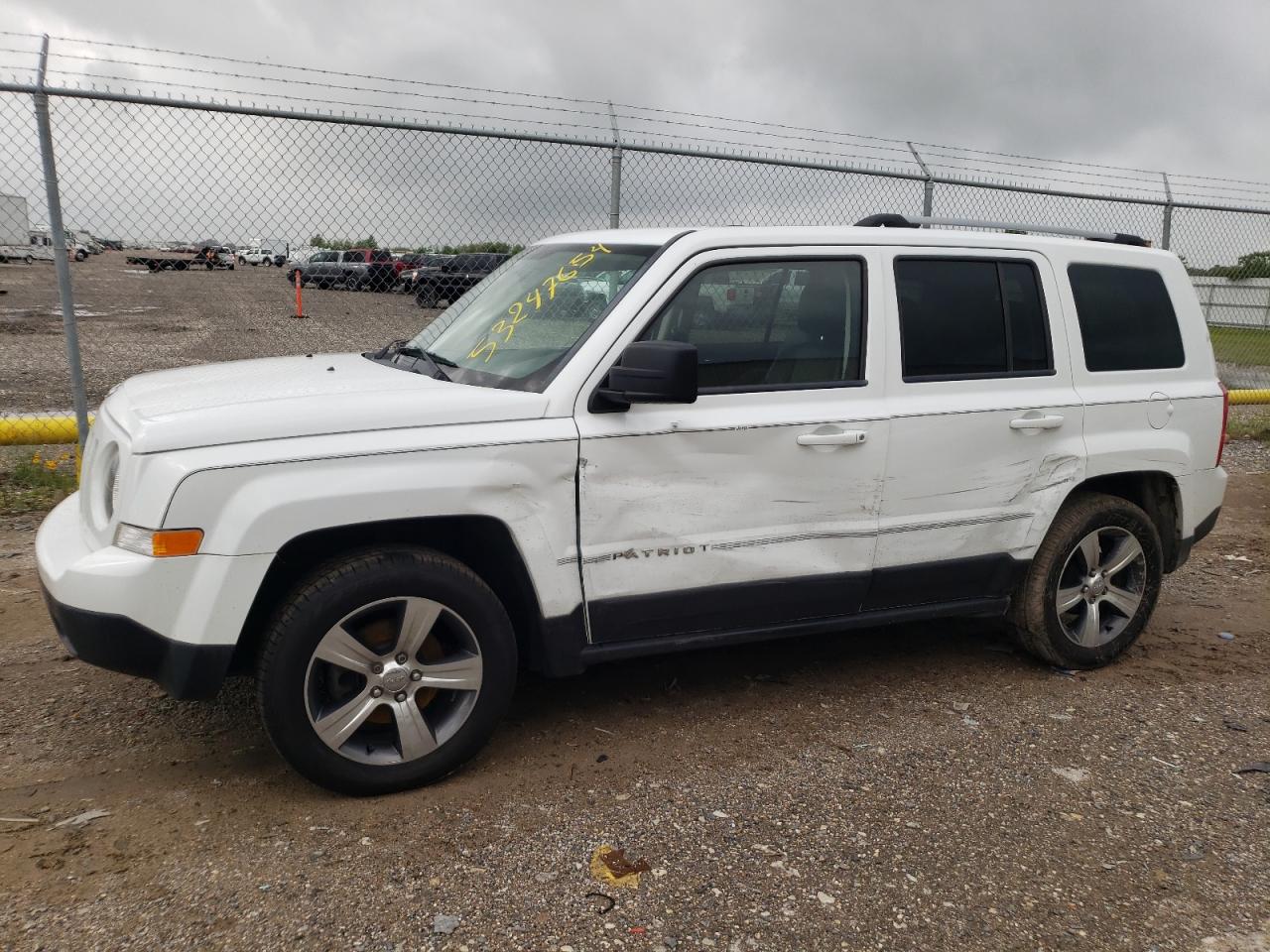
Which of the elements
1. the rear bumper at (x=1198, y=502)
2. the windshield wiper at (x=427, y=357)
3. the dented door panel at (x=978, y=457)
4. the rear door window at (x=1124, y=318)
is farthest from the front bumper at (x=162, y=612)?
the rear bumper at (x=1198, y=502)

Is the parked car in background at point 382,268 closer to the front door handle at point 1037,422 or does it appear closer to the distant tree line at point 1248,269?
the front door handle at point 1037,422

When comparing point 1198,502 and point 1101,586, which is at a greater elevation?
point 1198,502

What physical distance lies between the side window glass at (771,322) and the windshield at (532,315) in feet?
0.87

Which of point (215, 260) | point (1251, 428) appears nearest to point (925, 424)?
point (215, 260)

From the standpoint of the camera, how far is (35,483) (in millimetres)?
6777

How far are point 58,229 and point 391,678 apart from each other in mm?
4241

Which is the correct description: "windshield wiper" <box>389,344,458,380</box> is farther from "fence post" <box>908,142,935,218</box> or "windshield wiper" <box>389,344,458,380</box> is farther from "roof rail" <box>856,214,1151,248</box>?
"fence post" <box>908,142,935,218</box>

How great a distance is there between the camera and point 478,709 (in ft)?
11.0

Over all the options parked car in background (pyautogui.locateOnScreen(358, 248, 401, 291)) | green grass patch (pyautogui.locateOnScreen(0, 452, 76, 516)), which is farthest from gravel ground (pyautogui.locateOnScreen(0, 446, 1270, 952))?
parked car in background (pyautogui.locateOnScreen(358, 248, 401, 291))

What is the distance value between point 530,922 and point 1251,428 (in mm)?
10660

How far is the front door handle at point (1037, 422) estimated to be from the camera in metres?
4.09

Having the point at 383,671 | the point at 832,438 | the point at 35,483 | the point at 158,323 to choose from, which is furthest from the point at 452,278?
the point at 158,323

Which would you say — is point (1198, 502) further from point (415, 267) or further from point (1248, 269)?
point (1248, 269)

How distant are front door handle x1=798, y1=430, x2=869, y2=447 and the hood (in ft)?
3.19
